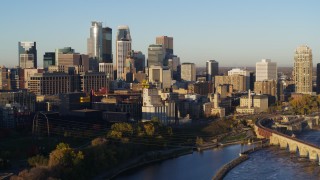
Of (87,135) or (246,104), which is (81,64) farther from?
(87,135)

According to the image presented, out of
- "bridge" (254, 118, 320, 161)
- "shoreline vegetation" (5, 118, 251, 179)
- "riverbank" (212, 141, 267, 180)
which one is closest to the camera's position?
"shoreline vegetation" (5, 118, 251, 179)

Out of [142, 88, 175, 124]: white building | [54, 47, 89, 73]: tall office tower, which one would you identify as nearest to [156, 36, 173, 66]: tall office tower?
[54, 47, 89, 73]: tall office tower

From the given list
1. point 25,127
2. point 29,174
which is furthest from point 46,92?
point 29,174

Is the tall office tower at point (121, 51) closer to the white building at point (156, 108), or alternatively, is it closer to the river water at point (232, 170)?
the white building at point (156, 108)

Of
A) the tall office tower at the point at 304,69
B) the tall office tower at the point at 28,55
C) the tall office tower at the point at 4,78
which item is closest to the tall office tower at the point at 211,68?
the tall office tower at the point at 304,69

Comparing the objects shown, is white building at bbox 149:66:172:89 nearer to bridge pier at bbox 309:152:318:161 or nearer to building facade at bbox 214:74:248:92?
building facade at bbox 214:74:248:92

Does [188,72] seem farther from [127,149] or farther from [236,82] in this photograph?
[127,149]

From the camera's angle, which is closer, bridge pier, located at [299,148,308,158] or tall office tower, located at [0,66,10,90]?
bridge pier, located at [299,148,308,158]
